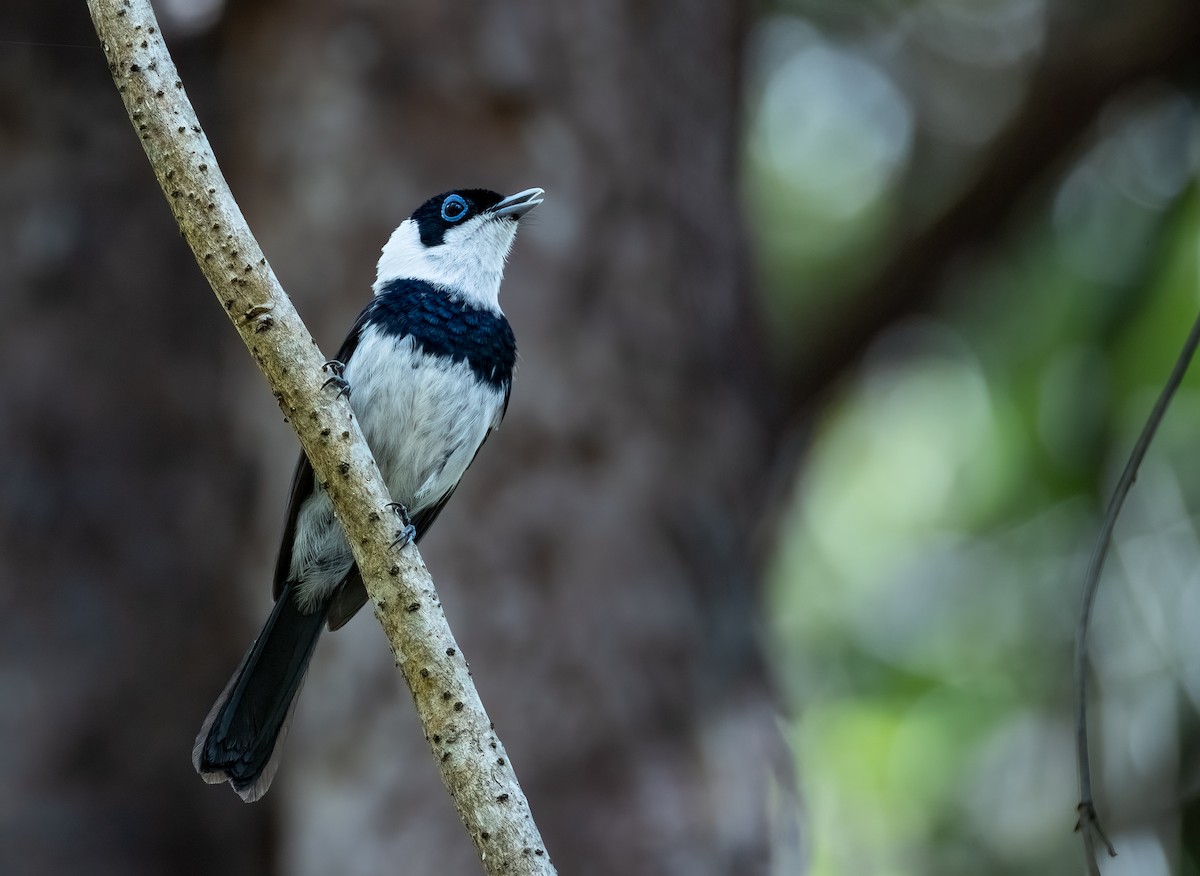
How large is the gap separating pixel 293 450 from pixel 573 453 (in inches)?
47.5

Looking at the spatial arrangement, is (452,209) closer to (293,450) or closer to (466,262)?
(466,262)

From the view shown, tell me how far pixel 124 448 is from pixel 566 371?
205cm

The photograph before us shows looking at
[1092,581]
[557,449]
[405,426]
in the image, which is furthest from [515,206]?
[557,449]

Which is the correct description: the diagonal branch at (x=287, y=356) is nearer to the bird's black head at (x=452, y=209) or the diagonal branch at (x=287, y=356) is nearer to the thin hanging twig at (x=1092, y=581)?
the thin hanging twig at (x=1092, y=581)

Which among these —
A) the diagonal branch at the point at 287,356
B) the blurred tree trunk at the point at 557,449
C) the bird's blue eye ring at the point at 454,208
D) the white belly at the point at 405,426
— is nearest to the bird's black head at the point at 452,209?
the bird's blue eye ring at the point at 454,208

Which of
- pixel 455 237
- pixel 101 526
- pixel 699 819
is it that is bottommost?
pixel 699 819

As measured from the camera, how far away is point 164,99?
231 cm

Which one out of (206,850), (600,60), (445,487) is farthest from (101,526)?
(600,60)

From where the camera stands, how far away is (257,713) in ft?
10.8

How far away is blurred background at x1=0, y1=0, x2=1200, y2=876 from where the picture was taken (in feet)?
17.1

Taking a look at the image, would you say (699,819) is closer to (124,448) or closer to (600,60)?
(124,448)

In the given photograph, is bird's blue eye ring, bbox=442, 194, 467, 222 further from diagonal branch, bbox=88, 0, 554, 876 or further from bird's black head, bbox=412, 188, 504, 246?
diagonal branch, bbox=88, 0, 554, 876

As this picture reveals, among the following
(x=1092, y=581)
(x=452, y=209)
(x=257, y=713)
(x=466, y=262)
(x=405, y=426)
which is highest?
(x=452, y=209)

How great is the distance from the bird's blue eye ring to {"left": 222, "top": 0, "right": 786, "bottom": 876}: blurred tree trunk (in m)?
Result: 1.66
